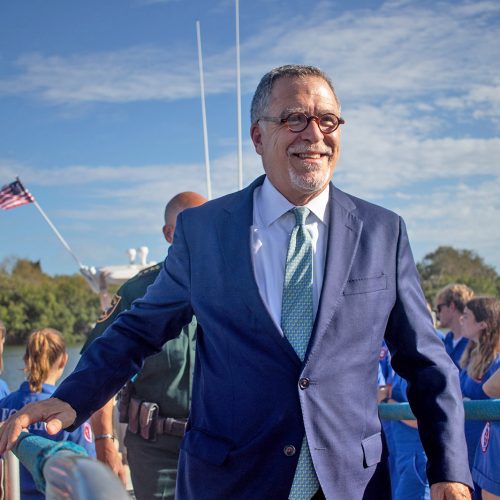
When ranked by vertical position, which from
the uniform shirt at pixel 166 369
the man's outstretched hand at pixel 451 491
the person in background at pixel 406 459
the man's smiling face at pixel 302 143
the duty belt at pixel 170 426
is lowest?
the person in background at pixel 406 459

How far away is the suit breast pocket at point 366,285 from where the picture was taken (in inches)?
85.8

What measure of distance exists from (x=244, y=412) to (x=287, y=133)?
2.60 feet

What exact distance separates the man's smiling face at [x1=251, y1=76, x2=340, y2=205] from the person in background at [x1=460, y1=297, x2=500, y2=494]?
108 inches

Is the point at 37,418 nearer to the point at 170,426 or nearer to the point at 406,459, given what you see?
the point at 170,426

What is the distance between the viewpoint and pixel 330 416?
82.0 inches

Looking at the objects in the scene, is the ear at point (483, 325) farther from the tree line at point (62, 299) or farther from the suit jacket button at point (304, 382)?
the tree line at point (62, 299)

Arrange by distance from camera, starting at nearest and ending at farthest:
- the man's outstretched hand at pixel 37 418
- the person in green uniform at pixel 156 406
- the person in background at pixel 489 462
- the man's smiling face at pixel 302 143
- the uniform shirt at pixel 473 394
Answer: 1. the man's outstretched hand at pixel 37 418
2. the man's smiling face at pixel 302 143
3. the person in background at pixel 489 462
4. the person in green uniform at pixel 156 406
5. the uniform shirt at pixel 473 394

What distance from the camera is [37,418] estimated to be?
1.98 metres

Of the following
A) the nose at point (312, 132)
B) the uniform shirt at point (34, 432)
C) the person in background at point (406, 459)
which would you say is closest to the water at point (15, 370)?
the uniform shirt at point (34, 432)

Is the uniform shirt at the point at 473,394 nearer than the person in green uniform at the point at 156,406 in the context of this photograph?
No

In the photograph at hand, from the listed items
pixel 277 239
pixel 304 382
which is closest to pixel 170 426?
pixel 277 239

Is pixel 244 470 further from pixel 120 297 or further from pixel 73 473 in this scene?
pixel 120 297

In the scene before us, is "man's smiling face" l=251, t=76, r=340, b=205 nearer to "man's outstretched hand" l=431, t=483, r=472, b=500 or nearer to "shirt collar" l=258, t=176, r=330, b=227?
"shirt collar" l=258, t=176, r=330, b=227

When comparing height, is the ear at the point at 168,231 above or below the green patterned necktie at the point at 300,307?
above
